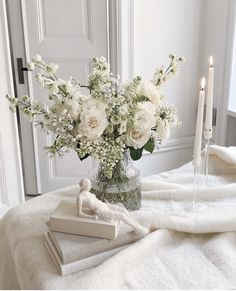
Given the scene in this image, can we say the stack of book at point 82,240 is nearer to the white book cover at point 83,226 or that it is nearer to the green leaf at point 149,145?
the white book cover at point 83,226

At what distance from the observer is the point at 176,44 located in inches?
108

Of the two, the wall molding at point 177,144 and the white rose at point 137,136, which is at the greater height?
the white rose at point 137,136

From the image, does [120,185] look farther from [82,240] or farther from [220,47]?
[220,47]

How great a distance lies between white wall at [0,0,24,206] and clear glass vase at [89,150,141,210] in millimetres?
1249

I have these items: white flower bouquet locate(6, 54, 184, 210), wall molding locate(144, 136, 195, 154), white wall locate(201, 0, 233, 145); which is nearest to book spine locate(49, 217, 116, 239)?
white flower bouquet locate(6, 54, 184, 210)

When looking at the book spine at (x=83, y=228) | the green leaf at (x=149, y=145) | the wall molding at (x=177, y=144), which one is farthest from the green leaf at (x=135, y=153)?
the wall molding at (x=177, y=144)

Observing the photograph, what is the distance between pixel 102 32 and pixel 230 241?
1856 mm

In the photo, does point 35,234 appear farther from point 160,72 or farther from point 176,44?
point 176,44

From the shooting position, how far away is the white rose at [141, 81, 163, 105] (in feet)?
3.56

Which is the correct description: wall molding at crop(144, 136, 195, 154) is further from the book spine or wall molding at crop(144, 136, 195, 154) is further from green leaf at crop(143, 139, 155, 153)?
the book spine

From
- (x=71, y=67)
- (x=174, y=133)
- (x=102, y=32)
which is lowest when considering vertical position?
(x=174, y=133)

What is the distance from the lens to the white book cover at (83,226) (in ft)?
3.13

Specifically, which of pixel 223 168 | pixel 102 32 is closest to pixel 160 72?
pixel 223 168

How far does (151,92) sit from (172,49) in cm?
178
